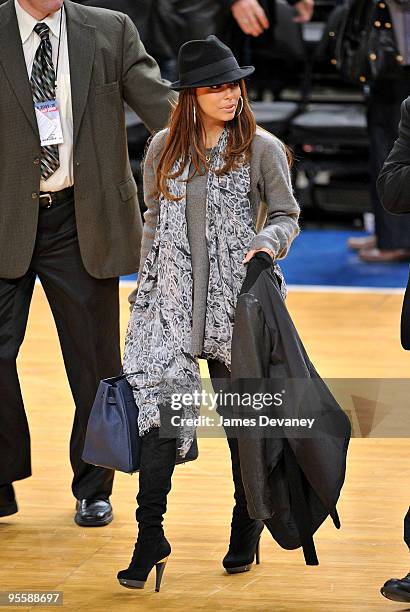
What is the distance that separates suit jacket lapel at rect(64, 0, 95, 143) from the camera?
14.8 feet

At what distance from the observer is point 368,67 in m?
8.56

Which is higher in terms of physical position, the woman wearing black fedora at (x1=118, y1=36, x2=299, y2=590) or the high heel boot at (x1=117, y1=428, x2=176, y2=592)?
the woman wearing black fedora at (x1=118, y1=36, x2=299, y2=590)

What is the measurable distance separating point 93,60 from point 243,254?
0.97m

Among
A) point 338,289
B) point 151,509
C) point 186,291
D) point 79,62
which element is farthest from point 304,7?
point 151,509

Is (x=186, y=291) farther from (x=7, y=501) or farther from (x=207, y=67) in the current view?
(x=7, y=501)

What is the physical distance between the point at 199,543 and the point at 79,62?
1624 millimetres

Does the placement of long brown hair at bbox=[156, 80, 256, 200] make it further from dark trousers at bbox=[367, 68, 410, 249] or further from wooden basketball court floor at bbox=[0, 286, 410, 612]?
dark trousers at bbox=[367, 68, 410, 249]

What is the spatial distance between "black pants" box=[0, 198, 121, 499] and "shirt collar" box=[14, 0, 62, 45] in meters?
0.56

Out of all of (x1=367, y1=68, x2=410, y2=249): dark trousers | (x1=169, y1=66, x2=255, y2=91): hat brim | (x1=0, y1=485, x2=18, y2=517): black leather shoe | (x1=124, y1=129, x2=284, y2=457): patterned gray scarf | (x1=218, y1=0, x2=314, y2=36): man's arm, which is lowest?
(x1=367, y1=68, x2=410, y2=249): dark trousers

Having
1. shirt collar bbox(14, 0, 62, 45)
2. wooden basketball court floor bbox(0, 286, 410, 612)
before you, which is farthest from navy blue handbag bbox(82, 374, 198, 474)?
shirt collar bbox(14, 0, 62, 45)

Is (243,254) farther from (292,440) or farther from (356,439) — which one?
(356,439)

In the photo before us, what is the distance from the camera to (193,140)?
400cm

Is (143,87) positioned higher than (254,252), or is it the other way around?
(143,87)

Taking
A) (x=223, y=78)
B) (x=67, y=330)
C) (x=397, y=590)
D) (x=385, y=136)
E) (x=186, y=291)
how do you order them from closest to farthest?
1. (x=397, y=590)
2. (x=223, y=78)
3. (x=186, y=291)
4. (x=67, y=330)
5. (x=385, y=136)
